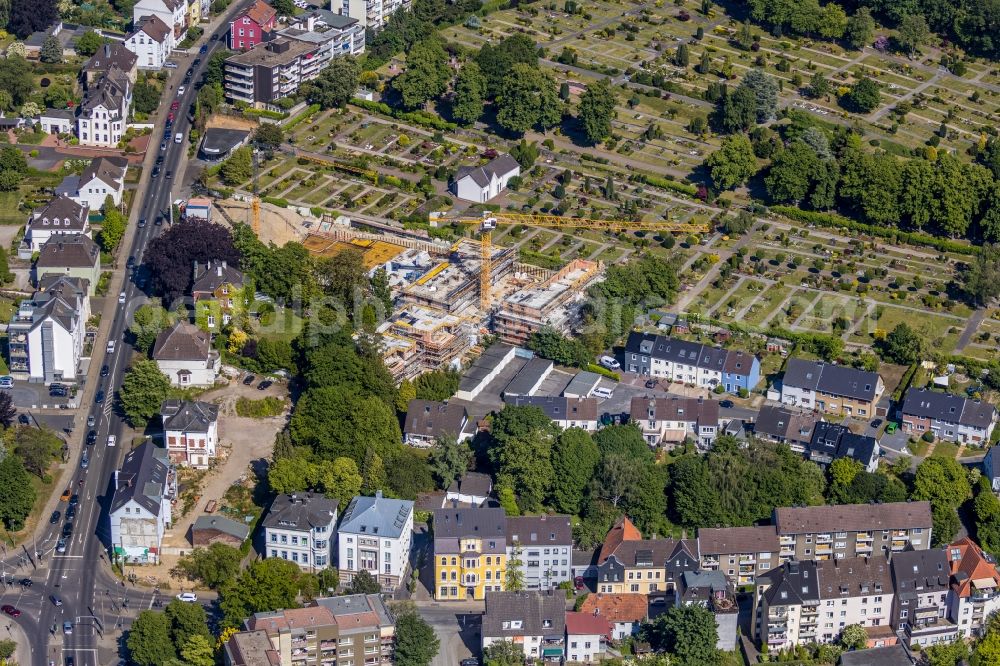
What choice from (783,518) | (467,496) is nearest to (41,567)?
(467,496)

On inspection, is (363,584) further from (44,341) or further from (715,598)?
(44,341)

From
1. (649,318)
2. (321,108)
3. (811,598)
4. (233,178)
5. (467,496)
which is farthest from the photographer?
(321,108)

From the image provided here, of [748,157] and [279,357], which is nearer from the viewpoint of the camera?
[279,357]

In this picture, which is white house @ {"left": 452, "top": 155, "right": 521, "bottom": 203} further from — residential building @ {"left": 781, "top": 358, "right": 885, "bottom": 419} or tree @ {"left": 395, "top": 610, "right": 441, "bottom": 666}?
tree @ {"left": 395, "top": 610, "right": 441, "bottom": 666}

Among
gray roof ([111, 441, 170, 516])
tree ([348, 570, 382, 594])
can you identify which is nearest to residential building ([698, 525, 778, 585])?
tree ([348, 570, 382, 594])

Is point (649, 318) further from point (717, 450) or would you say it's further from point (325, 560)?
point (325, 560)

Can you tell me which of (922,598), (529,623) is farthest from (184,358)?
(922,598)

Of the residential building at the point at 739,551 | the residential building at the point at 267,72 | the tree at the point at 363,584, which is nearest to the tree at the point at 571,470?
the residential building at the point at 739,551
